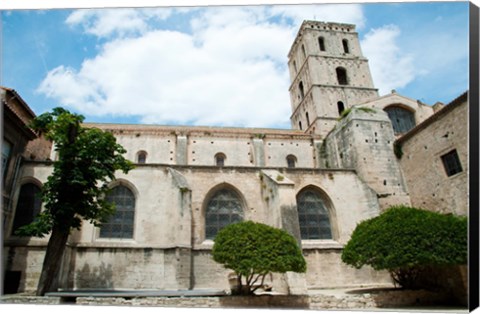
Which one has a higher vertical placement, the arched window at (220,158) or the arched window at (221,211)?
the arched window at (220,158)

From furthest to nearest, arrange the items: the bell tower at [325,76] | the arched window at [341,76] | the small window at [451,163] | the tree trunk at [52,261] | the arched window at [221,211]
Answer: the arched window at [341,76]
the bell tower at [325,76]
the arched window at [221,211]
the small window at [451,163]
the tree trunk at [52,261]

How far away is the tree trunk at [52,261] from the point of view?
33.0 ft

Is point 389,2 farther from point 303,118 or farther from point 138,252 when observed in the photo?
point 303,118

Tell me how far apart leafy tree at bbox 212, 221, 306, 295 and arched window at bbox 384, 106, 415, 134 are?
1536 centimetres

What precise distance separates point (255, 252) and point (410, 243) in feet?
16.5

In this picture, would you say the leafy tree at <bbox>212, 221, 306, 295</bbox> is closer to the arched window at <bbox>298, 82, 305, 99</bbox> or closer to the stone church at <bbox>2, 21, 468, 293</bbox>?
the stone church at <bbox>2, 21, 468, 293</bbox>

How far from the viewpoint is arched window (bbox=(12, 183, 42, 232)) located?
43.4 feet

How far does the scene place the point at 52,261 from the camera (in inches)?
413

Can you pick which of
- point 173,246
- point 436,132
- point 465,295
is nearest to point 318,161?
point 436,132

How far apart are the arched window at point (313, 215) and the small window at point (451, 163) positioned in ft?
18.6

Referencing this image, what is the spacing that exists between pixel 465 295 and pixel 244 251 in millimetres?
5943

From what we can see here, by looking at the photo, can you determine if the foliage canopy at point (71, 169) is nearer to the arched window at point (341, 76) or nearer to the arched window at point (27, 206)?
the arched window at point (27, 206)

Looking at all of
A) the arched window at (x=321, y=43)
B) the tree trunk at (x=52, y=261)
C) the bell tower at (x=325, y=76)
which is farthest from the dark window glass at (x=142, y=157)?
the arched window at (x=321, y=43)

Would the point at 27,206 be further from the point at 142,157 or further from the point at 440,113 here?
the point at 440,113
